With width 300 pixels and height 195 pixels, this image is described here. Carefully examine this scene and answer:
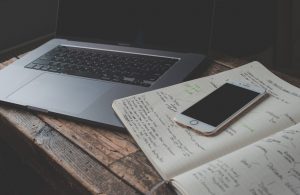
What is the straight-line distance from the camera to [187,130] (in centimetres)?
55

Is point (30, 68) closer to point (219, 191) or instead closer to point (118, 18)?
point (118, 18)

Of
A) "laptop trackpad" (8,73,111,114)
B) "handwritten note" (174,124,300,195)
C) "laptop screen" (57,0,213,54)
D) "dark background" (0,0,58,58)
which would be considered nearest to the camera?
"handwritten note" (174,124,300,195)

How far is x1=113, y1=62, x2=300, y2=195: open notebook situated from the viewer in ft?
1.41

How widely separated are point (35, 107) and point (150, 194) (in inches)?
11.7

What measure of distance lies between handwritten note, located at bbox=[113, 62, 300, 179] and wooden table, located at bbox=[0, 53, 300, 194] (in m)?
0.02

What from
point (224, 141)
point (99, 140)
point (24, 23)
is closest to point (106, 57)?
point (99, 140)

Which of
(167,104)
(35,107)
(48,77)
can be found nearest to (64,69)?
(48,77)

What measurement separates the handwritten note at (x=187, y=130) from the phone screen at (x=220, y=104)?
17 mm

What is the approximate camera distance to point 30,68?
0.81 m

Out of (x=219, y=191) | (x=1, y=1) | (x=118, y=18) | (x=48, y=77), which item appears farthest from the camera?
(x=1, y=1)

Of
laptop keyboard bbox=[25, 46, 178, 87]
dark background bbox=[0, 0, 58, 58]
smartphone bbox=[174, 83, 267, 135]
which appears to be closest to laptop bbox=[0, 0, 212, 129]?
laptop keyboard bbox=[25, 46, 178, 87]

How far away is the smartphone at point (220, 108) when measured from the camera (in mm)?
539

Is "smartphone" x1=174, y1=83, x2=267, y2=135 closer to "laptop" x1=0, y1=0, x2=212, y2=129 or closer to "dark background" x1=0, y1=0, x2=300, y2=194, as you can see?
"laptop" x1=0, y1=0, x2=212, y2=129

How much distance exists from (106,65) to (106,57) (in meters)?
0.04
